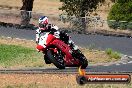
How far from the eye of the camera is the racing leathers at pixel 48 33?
1010cm

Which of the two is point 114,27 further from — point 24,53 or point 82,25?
point 24,53

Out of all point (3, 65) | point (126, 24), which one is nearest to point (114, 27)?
point (126, 24)

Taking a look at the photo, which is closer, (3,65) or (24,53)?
(3,65)

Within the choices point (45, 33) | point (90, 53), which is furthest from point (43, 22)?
point (90, 53)

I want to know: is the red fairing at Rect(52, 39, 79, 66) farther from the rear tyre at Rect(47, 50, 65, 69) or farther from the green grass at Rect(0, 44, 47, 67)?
the green grass at Rect(0, 44, 47, 67)

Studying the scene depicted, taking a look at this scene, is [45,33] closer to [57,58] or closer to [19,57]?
[57,58]

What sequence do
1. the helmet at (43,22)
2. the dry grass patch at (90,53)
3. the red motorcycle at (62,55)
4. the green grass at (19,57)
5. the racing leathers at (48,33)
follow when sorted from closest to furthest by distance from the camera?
1. the helmet at (43,22)
2. the racing leathers at (48,33)
3. the red motorcycle at (62,55)
4. the green grass at (19,57)
5. the dry grass patch at (90,53)

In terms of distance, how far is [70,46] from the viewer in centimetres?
1039

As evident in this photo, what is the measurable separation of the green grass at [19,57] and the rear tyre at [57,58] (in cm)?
2390

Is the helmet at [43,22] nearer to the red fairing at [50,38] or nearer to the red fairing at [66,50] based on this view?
the red fairing at [50,38]

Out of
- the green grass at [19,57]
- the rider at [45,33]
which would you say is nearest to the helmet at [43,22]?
the rider at [45,33]

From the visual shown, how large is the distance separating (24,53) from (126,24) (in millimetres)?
27113

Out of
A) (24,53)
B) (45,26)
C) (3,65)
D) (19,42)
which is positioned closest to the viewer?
(45,26)

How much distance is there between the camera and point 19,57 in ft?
126
